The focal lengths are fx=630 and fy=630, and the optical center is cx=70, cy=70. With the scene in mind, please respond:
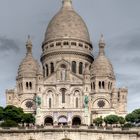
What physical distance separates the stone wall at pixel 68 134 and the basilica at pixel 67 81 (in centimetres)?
3745

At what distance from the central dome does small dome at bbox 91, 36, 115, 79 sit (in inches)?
267


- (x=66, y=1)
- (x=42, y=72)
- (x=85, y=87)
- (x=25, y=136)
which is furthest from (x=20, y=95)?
(x=25, y=136)

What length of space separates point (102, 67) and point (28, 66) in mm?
15563

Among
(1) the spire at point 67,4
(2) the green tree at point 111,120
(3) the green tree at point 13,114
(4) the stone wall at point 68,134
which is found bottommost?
(4) the stone wall at point 68,134

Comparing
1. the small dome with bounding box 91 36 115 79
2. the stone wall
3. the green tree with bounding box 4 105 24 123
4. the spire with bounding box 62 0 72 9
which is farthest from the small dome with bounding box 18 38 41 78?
the stone wall

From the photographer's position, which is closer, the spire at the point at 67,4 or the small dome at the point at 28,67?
the small dome at the point at 28,67

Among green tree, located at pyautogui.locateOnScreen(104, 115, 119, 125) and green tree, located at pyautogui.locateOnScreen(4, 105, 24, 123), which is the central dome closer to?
green tree, located at pyautogui.locateOnScreen(104, 115, 119, 125)

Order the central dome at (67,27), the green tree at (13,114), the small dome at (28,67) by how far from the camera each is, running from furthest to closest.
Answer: the central dome at (67,27)
the small dome at (28,67)
the green tree at (13,114)

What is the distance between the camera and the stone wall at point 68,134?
260ft

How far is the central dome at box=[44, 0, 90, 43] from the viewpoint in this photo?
137 metres

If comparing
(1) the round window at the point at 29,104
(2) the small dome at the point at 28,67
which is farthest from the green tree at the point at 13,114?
(2) the small dome at the point at 28,67

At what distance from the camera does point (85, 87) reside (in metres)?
124

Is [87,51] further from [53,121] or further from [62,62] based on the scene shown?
[53,121]

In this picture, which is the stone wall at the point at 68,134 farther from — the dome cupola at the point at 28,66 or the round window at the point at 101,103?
the dome cupola at the point at 28,66
